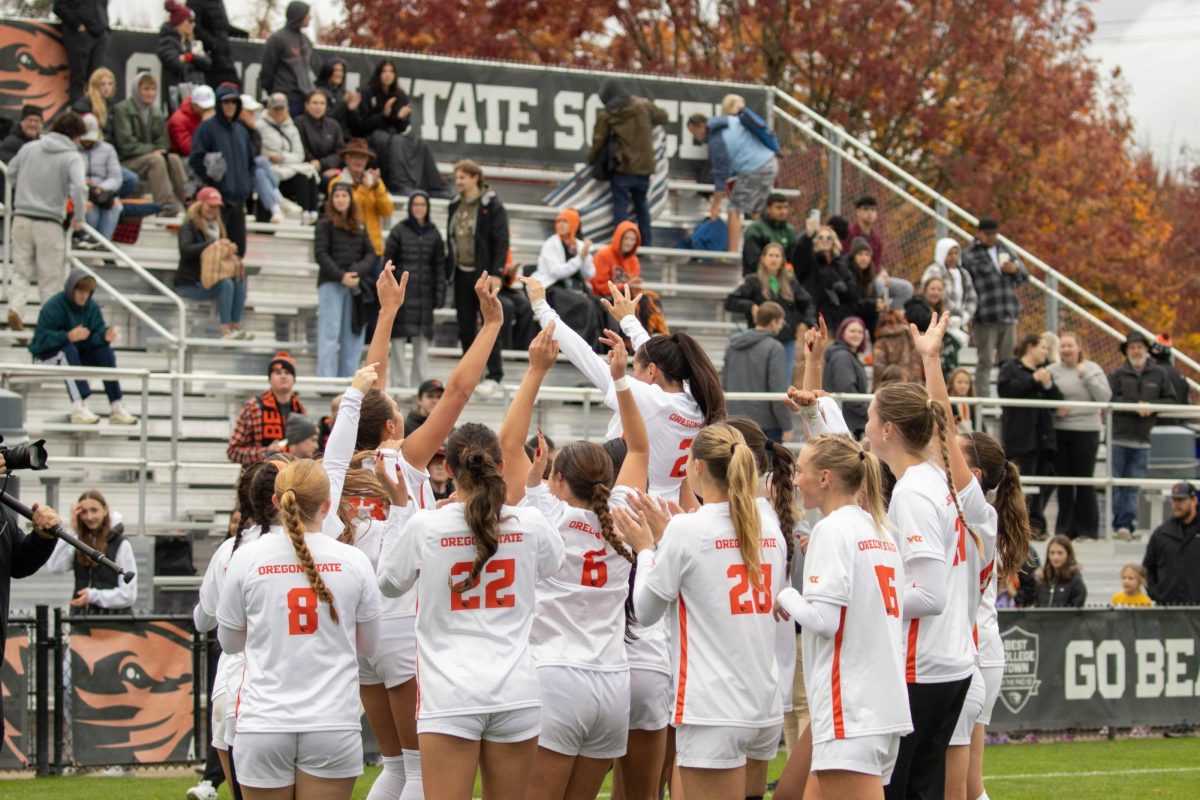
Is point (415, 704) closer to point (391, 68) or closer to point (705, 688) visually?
point (705, 688)

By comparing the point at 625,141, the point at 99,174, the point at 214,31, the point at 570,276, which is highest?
the point at 214,31

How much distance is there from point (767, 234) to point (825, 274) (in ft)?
2.34

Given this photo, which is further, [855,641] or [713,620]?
[713,620]

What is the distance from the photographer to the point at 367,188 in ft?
54.6

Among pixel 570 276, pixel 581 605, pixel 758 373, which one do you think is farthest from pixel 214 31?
pixel 581 605

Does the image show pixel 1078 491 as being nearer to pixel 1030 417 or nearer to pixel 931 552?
pixel 1030 417

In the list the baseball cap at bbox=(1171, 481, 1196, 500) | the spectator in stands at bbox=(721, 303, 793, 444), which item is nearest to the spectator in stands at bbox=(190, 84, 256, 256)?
the spectator in stands at bbox=(721, 303, 793, 444)

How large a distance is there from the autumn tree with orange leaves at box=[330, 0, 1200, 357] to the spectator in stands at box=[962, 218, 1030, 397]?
10642 mm

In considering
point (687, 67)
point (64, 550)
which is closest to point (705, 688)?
point (64, 550)

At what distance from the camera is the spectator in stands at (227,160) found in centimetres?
1659

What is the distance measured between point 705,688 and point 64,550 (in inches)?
294

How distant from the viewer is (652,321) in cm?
1559

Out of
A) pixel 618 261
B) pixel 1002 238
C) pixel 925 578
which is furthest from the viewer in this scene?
pixel 1002 238

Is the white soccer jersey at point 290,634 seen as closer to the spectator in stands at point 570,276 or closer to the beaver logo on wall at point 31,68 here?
the spectator in stands at point 570,276
